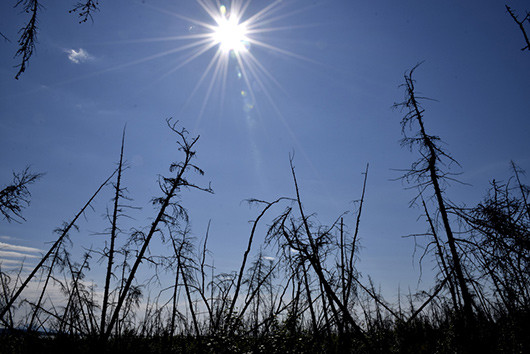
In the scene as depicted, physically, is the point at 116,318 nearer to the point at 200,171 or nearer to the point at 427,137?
the point at 200,171

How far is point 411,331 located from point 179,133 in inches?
503

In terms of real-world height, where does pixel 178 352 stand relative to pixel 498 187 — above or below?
below

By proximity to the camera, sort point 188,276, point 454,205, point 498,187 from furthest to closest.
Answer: point 188,276 < point 498,187 < point 454,205

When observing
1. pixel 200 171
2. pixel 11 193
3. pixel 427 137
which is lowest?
pixel 11 193

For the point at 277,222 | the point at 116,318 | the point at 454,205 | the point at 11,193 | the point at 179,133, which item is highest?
the point at 179,133

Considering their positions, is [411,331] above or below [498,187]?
below

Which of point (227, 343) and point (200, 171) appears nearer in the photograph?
point (227, 343)

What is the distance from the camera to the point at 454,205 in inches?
259

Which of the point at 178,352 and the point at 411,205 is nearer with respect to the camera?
the point at 411,205

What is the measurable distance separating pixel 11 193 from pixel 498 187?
41.5ft

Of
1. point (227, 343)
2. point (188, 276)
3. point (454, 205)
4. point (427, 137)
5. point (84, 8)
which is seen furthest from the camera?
point (188, 276)

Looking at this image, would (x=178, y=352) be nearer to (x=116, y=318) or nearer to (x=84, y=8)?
(x=116, y=318)

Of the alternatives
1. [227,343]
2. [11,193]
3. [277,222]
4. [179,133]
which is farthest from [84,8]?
[179,133]

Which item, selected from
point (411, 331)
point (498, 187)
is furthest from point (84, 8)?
point (411, 331)
